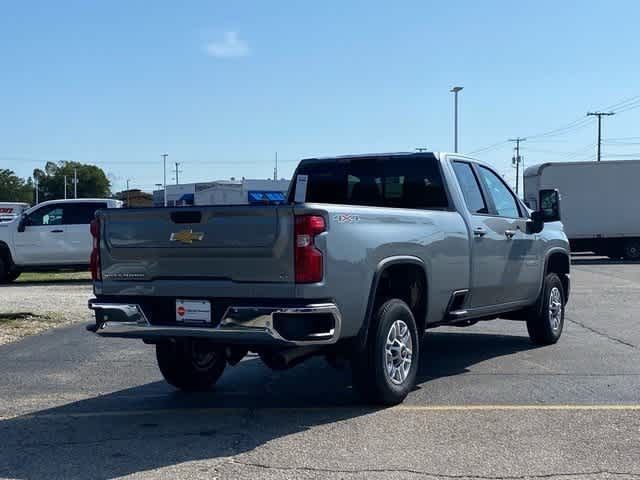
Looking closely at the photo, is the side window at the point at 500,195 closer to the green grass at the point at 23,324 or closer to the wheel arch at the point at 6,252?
the green grass at the point at 23,324

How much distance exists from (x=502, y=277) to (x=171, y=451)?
14.2ft

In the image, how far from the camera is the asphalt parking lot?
541 centimetres

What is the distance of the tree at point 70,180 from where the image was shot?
416 feet

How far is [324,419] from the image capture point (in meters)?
6.61

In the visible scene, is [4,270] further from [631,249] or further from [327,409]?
[631,249]

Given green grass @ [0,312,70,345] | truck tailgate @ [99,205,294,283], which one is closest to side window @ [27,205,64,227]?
green grass @ [0,312,70,345]

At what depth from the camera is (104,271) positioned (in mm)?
6883

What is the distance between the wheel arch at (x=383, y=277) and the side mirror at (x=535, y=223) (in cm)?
261

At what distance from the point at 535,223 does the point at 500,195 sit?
2.05 ft

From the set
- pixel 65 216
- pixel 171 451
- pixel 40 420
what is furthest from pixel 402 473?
pixel 65 216

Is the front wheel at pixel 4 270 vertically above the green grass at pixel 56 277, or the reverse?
the front wheel at pixel 4 270

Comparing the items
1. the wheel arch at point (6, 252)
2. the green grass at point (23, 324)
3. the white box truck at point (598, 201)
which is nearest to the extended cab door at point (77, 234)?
the wheel arch at point (6, 252)

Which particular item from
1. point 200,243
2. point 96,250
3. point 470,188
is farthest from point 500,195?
point 96,250

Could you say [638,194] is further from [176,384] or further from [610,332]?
[176,384]
